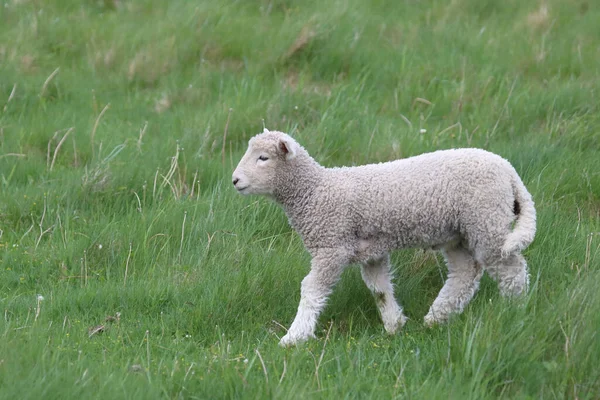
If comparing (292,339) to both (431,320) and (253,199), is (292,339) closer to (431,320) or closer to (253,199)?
(431,320)

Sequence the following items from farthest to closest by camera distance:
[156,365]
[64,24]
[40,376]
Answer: [64,24]
[156,365]
[40,376]

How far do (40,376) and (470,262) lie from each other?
2.65m

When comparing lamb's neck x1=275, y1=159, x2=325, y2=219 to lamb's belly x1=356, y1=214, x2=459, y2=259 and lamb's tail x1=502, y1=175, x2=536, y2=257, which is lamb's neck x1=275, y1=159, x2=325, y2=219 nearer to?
lamb's belly x1=356, y1=214, x2=459, y2=259

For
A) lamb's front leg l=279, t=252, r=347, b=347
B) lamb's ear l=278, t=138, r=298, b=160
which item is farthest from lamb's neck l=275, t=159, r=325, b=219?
lamb's front leg l=279, t=252, r=347, b=347

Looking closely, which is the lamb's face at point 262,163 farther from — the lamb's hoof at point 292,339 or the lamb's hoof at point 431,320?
the lamb's hoof at point 431,320

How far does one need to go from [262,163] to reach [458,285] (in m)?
1.41

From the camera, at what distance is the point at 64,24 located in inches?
379

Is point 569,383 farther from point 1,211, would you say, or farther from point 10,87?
point 10,87

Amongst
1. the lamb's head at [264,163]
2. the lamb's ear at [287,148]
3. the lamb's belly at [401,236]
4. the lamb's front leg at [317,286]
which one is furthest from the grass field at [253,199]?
the lamb's ear at [287,148]

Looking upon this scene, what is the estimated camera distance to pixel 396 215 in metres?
5.24

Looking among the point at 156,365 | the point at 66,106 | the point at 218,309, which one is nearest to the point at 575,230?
the point at 218,309

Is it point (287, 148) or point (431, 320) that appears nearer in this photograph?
point (287, 148)

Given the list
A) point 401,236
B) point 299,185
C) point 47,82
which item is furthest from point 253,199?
point 47,82

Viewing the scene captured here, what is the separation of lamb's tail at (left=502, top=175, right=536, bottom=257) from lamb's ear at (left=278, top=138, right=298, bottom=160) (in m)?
1.30
